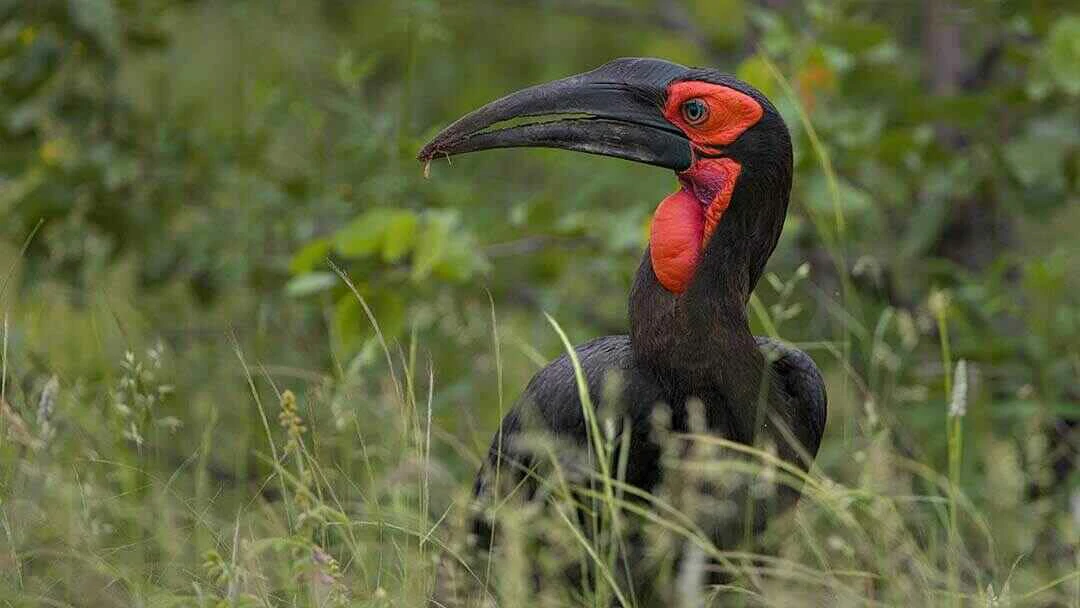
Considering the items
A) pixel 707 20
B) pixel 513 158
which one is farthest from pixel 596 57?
pixel 707 20

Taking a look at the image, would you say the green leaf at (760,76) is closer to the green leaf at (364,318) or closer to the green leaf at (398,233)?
the green leaf at (398,233)

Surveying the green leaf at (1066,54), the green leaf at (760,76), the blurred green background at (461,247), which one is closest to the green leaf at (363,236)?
the blurred green background at (461,247)

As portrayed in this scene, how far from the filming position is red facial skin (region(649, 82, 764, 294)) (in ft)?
10.3

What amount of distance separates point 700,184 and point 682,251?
15 centimetres

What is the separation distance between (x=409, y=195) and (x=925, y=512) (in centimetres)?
165

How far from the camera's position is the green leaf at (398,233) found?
13.0ft

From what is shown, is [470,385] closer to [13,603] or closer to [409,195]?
[409,195]

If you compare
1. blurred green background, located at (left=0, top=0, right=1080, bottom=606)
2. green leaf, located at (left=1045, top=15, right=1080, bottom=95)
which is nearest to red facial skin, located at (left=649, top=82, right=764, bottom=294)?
blurred green background, located at (left=0, top=0, right=1080, bottom=606)

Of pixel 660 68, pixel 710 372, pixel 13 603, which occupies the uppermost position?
pixel 660 68

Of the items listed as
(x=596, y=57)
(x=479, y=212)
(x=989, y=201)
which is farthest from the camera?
(x=596, y=57)

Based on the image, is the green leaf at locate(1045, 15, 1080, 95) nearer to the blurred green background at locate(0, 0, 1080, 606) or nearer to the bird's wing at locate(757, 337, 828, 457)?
the blurred green background at locate(0, 0, 1080, 606)

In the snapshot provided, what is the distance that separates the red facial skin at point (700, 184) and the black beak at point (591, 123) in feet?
0.10

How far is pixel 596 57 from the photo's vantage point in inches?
380

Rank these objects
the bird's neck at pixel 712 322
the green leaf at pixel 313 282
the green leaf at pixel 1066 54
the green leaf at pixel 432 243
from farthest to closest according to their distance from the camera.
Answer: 1. the green leaf at pixel 1066 54
2. the green leaf at pixel 313 282
3. the green leaf at pixel 432 243
4. the bird's neck at pixel 712 322
